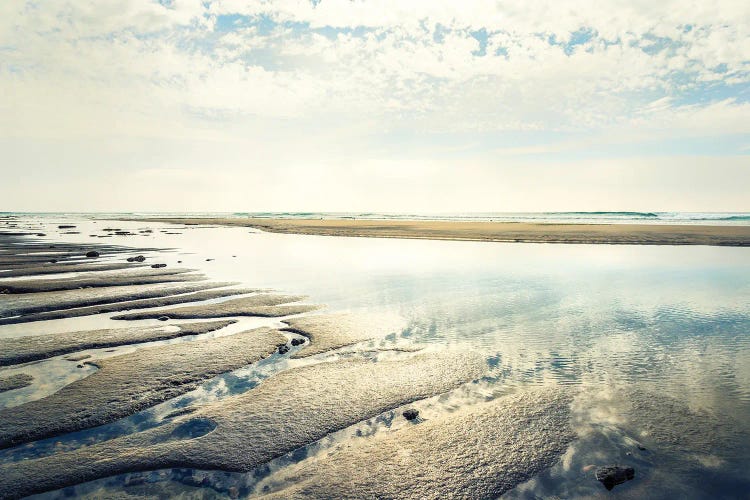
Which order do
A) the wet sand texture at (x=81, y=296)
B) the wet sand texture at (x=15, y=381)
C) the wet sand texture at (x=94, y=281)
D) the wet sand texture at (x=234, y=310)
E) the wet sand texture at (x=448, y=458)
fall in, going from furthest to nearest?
the wet sand texture at (x=94, y=281) < the wet sand texture at (x=81, y=296) < the wet sand texture at (x=234, y=310) < the wet sand texture at (x=15, y=381) < the wet sand texture at (x=448, y=458)

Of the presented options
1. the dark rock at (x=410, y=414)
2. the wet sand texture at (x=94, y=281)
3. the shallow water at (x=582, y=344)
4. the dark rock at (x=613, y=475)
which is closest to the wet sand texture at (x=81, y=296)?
the wet sand texture at (x=94, y=281)

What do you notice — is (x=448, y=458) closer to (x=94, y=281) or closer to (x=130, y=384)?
(x=130, y=384)

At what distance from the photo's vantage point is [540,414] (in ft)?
22.0

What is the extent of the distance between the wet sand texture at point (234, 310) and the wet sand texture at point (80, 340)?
1180mm

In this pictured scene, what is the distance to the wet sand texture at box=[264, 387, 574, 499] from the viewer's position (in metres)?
4.93

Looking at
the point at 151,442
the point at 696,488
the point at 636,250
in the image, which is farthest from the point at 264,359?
the point at 636,250

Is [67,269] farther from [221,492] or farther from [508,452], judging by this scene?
[508,452]

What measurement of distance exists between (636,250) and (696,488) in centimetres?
3261

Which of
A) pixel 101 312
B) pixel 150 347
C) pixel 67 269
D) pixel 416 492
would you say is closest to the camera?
pixel 416 492

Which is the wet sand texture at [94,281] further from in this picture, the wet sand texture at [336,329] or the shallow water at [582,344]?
the wet sand texture at [336,329]

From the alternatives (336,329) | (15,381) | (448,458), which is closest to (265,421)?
(448,458)

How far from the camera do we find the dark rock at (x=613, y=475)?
500 centimetres

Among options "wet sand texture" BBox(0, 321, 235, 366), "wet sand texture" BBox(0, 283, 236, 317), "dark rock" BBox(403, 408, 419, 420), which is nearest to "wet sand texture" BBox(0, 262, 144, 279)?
"wet sand texture" BBox(0, 283, 236, 317)

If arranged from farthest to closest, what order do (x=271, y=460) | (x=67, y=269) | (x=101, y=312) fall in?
(x=67, y=269) → (x=101, y=312) → (x=271, y=460)
